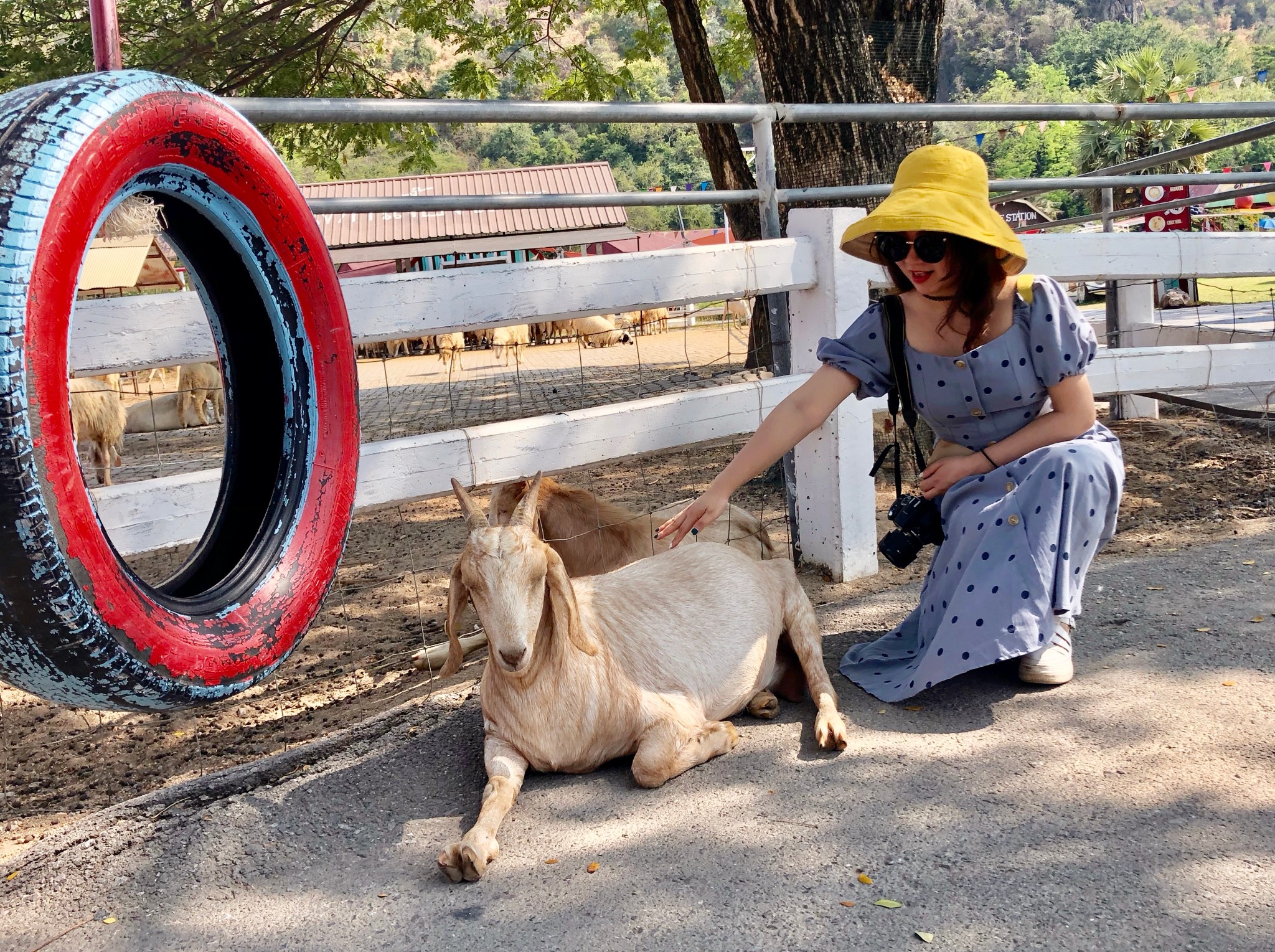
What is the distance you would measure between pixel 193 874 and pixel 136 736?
1695 millimetres

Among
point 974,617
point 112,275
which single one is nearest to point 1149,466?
point 974,617

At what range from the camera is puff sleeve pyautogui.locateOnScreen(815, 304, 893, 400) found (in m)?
3.63

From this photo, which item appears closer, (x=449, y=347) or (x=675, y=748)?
(x=675, y=748)

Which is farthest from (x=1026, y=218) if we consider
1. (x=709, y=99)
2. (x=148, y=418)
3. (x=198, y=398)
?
(x=148, y=418)

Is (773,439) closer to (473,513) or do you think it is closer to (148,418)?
(473,513)

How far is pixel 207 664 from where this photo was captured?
252 cm

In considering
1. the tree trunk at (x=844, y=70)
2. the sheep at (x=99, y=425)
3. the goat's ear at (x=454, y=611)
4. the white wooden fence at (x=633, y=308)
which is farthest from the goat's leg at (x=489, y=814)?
the sheep at (x=99, y=425)

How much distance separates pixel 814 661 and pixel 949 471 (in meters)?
→ 0.72

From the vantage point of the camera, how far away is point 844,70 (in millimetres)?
5984

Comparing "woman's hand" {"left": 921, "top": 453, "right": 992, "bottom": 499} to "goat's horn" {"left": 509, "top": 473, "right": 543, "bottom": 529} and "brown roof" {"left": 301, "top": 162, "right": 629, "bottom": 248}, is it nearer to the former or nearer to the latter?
"goat's horn" {"left": 509, "top": 473, "right": 543, "bottom": 529}

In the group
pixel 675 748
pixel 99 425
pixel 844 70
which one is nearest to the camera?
pixel 675 748

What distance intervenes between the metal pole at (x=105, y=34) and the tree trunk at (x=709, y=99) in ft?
17.8

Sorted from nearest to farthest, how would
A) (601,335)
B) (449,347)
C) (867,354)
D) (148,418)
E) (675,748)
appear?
1. (675,748)
2. (867,354)
3. (148,418)
4. (449,347)
5. (601,335)

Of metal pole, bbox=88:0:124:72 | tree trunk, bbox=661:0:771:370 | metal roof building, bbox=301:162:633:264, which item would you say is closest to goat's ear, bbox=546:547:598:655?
metal pole, bbox=88:0:124:72
